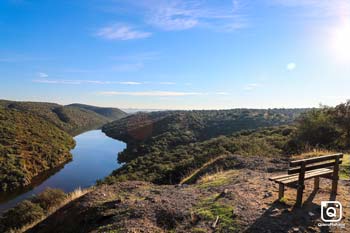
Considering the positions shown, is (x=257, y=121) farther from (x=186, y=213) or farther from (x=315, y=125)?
(x=186, y=213)

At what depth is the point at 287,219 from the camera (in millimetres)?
4758

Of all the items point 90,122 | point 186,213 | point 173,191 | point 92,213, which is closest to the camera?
point 186,213

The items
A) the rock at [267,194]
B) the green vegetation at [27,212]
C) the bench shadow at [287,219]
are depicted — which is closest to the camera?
the bench shadow at [287,219]

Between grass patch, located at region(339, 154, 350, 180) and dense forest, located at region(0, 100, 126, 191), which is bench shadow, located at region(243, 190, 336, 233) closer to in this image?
grass patch, located at region(339, 154, 350, 180)

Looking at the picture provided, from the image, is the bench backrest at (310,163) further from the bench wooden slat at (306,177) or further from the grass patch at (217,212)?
the grass patch at (217,212)

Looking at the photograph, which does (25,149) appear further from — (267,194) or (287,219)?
(287,219)

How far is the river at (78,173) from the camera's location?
113ft

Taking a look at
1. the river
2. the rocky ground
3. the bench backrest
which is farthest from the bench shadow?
the river

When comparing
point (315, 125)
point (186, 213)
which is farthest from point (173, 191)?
point (315, 125)

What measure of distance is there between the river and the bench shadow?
32777 mm

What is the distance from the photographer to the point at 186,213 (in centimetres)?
539

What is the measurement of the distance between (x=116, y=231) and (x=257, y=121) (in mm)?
68676

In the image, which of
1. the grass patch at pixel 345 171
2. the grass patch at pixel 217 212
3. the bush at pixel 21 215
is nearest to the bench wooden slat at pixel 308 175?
the grass patch at pixel 217 212

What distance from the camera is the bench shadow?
14.6 feet
